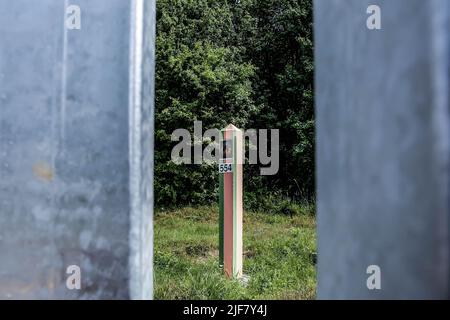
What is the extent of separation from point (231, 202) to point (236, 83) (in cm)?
639

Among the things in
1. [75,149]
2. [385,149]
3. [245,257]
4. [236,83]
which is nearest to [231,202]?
[245,257]

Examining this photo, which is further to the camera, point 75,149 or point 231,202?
point 231,202

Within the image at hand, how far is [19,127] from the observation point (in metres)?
1.95

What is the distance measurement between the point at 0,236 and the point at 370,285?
1549mm

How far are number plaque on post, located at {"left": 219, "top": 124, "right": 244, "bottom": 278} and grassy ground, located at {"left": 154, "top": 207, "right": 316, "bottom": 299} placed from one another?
8.9 inches

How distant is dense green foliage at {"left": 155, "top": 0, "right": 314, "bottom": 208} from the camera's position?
10695 millimetres

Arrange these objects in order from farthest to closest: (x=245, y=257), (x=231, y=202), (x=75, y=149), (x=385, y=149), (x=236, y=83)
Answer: (x=236, y=83), (x=245, y=257), (x=231, y=202), (x=75, y=149), (x=385, y=149)

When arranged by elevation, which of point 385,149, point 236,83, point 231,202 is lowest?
point 231,202

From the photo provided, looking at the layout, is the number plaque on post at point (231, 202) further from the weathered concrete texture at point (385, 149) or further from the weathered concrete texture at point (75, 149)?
the weathered concrete texture at point (385, 149)

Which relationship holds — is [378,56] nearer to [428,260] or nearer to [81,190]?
[428,260]

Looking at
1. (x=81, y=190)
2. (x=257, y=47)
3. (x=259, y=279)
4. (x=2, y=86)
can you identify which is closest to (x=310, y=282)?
(x=259, y=279)

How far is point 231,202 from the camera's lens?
5.50 metres

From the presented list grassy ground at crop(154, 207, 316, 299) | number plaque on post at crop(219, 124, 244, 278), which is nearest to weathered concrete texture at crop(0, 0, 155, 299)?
grassy ground at crop(154, 207, 316, 299)

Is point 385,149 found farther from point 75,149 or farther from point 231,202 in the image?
point 231,202
